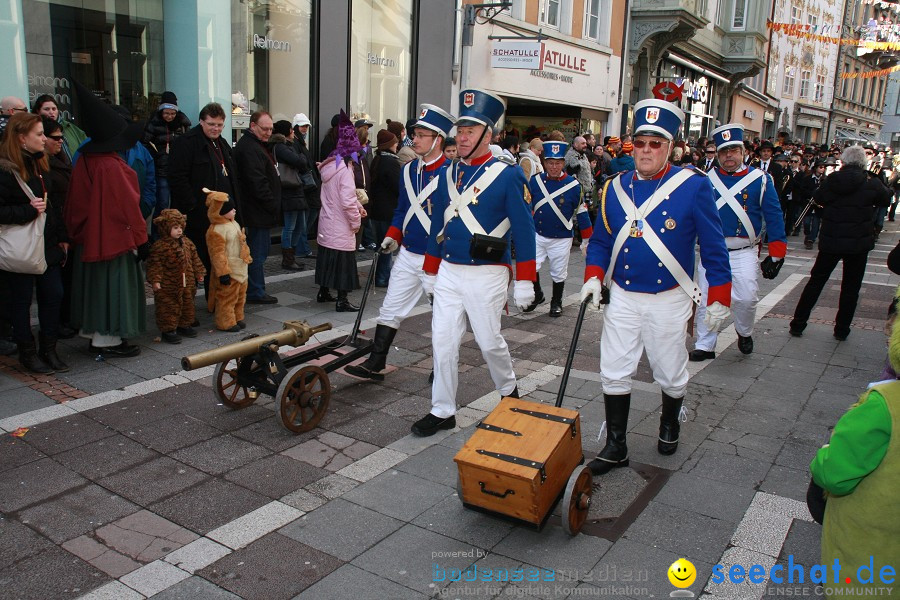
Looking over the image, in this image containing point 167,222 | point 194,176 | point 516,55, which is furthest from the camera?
point 516,55

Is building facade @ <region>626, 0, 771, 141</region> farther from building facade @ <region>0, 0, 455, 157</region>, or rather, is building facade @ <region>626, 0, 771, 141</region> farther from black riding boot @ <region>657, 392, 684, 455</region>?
black riding boot @ <region>657, 392, 684, 455</region>

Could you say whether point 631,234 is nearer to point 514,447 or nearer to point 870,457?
point 514,447

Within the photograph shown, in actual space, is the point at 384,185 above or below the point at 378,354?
above

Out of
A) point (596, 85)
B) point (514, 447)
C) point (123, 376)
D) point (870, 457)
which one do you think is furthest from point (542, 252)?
point (596, 85)

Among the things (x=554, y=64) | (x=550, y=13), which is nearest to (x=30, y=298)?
(x=554, y=64)

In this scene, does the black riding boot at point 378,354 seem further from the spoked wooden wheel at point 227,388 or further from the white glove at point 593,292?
the white glove at point 593,292

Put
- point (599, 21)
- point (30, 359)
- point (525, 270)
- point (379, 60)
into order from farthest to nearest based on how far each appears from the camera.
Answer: point (599, 21)
point (379, 60)
point (30, 359)
point (525, 270)

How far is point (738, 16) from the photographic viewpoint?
30109 millimetres

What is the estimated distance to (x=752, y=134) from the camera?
3475cm

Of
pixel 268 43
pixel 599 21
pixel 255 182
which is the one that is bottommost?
pixel 255 182

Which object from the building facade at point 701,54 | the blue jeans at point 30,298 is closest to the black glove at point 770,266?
the blue jeans at point 30,298

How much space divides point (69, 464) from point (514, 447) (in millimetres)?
2671

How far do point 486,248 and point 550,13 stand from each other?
49.5ft

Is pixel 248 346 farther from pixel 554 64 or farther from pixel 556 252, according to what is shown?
pixel 554 64
